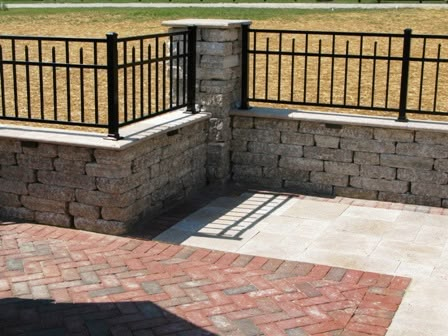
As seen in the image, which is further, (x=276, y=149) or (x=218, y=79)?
(x=276, y=149)

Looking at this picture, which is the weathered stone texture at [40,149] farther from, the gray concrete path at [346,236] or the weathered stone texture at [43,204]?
the gray concrete path at [346,236]

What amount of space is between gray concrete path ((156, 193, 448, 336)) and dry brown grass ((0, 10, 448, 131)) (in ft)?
13.0

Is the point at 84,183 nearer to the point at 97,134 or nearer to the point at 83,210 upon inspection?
the point at 83,210

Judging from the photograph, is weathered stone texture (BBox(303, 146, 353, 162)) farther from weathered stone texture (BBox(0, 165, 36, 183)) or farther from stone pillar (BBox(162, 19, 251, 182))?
weathered stone texture (BBox(0, 165, 36, 183))

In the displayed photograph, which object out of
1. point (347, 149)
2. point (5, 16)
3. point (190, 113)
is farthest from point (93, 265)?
point (5, 16)

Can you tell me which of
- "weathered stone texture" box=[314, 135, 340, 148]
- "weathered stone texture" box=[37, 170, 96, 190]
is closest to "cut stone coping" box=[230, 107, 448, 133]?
"weathered stone texture" box=[314, 135, 340, 148]

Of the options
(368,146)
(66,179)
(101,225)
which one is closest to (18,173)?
(66,179)

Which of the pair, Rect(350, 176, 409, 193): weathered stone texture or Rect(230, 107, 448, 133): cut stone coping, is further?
Rect(350, 176, 409, 193): weathered stone texture

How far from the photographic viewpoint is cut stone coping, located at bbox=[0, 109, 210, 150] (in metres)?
6.96

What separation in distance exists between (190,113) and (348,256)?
266 centimetres

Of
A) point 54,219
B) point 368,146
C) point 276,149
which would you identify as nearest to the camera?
point 54,219

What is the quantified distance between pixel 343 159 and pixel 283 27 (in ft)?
42.5

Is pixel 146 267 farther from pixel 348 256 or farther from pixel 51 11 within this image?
pixel 51 11

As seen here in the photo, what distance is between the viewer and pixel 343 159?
8.43 metres
